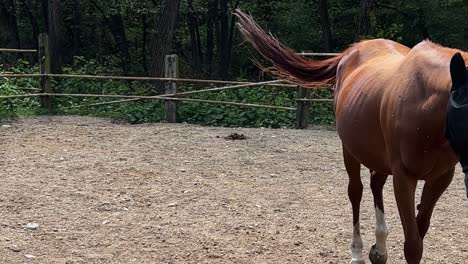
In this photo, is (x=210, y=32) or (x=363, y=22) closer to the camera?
(x=363, y=22)

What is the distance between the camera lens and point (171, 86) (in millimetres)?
10477

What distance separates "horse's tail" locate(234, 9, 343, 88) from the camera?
14.5 ft

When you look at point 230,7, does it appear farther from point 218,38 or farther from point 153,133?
point 153,133

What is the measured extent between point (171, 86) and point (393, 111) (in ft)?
25.6

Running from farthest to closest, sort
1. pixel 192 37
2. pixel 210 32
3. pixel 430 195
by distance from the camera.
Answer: pixel 192 37
pixel 210 32
pixel 430 195

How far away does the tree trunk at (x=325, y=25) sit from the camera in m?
19.9

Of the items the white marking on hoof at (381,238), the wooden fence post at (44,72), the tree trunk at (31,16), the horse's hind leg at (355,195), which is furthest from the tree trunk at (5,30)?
the white marking on hoof at (381,238)

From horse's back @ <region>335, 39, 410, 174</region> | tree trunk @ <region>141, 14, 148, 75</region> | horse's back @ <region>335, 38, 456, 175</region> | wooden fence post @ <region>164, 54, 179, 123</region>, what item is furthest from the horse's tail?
tree trunk @ <region>141, 14, 148, 75</region>

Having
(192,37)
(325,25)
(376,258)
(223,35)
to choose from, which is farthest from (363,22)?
(376,258)

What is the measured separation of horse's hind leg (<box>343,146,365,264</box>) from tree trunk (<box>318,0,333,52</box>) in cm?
1617

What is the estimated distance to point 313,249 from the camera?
4.06 meters

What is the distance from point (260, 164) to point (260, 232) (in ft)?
8.44

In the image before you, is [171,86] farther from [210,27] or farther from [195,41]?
[195,41]

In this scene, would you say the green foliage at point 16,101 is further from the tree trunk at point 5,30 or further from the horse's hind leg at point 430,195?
the horse's hind leg at point 430,195
